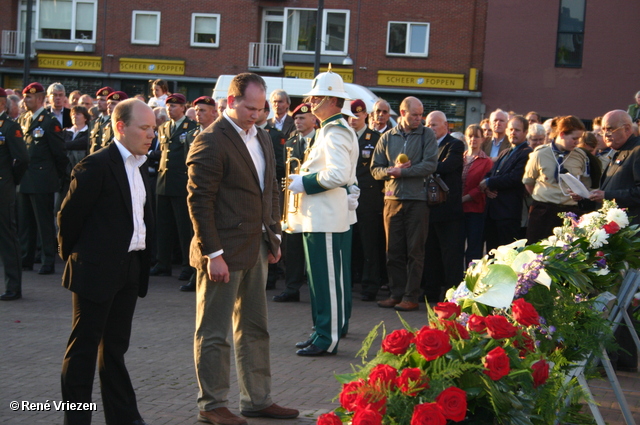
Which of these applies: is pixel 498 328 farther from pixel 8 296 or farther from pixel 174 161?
pixel 174 161

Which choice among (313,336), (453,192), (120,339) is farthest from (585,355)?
(453,192)

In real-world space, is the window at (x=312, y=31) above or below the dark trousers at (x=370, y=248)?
above

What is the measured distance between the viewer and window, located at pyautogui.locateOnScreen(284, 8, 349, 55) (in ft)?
110

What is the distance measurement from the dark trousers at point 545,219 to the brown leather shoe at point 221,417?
4.83 metres

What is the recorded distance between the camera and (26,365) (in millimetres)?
6617

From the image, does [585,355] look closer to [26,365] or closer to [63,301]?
[26,365]

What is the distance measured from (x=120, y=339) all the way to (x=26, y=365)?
76.8 inches

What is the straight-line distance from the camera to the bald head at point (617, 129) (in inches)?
310

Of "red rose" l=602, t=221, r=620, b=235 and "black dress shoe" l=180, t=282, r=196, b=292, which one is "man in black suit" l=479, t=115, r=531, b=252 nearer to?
"black dress shoe" l=180, t=282, r=196, b=292

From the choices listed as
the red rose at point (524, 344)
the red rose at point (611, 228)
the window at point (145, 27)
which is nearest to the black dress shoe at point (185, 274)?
the red rose at point (611, 228)

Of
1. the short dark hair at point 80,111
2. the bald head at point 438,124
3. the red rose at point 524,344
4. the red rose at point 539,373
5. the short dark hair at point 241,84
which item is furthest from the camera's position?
the short dark hair at point 80,111

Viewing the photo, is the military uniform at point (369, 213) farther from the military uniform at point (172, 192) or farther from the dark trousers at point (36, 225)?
the dark trousers at point (36, 225)

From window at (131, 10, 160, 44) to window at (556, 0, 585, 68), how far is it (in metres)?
16.4

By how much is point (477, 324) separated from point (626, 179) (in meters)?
4.89
